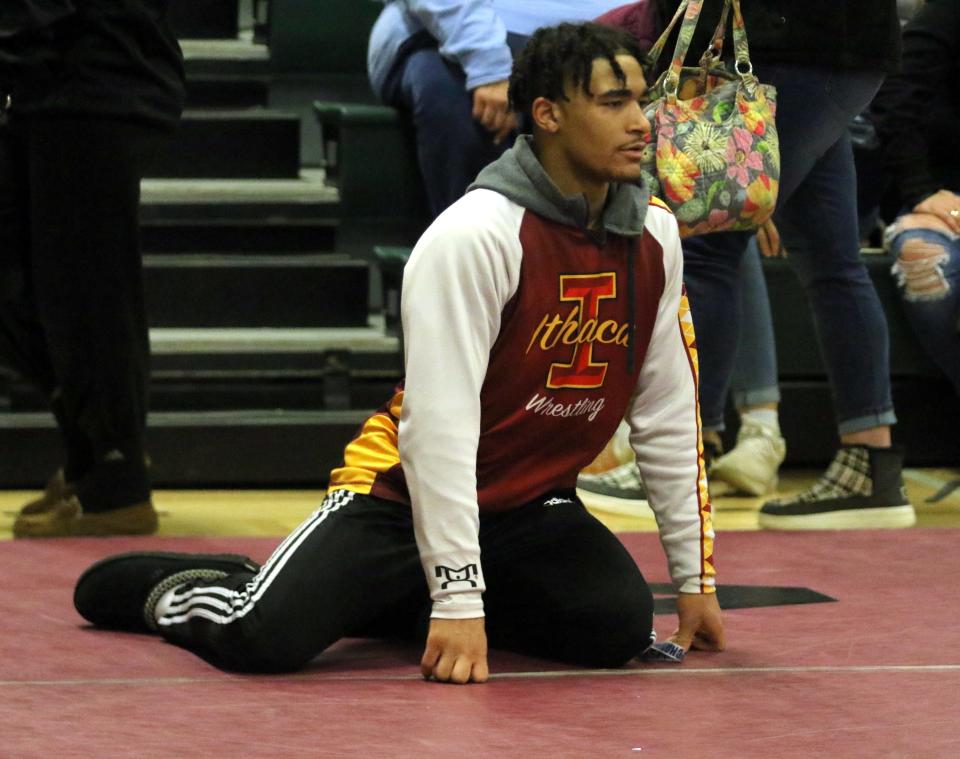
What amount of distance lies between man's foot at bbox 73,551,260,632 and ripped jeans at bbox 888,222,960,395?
1828 millimetres

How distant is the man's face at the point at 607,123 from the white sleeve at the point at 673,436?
11 cm

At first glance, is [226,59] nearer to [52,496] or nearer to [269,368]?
[269,368]

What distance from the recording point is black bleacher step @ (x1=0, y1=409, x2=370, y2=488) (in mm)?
3709

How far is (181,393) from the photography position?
4012 mm

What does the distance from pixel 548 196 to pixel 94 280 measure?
1.17 meters

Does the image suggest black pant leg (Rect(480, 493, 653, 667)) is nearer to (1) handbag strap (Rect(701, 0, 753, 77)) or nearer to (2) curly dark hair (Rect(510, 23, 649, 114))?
(2) curly dark hair (Rect(510, 23, 649, 114))

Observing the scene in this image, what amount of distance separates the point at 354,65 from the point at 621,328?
2.70 m

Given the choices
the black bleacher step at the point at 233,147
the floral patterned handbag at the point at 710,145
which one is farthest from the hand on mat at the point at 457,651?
the black bleacher step at the point at 233,147

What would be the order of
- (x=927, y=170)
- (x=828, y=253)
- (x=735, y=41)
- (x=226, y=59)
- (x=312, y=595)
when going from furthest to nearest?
(x=226, y=59), (x=927, y=170), (x=828, y=253), (x=735, y=41), (x=312, y=595)

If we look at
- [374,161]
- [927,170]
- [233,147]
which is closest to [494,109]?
[374,161]

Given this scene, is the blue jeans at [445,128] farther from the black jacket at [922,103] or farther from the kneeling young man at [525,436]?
the kneeling young man at [525,436]

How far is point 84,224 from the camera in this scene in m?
3.00

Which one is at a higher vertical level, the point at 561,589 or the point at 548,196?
the point at 548,196

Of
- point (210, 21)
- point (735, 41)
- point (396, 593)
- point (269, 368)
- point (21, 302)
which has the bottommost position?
A: point (269, 368)
